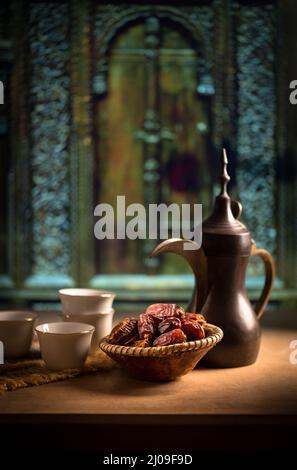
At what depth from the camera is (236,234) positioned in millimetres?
1436

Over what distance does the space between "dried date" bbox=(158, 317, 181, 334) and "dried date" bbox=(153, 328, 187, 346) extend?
0.01 metres

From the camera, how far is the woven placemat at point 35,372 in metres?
1.23

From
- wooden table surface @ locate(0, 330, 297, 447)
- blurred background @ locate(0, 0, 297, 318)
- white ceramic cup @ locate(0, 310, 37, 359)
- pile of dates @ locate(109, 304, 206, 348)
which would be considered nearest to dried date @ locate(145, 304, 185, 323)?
pile of dates @ locate(109, 304, 206, 348)

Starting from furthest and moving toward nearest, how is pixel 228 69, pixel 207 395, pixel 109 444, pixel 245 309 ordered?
pixel 228 69 → pixel 245 309 → pixel 207 395 → pixel 109 444

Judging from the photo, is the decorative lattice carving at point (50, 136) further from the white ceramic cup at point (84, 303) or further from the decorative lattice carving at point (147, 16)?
the white ceramic cup at point (84, 303)

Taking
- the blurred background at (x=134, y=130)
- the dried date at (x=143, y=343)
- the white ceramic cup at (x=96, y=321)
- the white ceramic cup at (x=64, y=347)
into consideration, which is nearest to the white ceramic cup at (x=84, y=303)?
the white ceramic cup at (x=96, y=321)

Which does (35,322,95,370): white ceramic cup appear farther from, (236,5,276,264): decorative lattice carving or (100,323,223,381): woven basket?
(236,5,276,264): decorative lattice carving

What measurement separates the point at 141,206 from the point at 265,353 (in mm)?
1959

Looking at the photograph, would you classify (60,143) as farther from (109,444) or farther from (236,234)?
(109,444)

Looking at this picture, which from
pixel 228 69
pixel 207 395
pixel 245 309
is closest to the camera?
pixel 207 395

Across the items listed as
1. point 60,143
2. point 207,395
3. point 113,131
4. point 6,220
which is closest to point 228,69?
point 113,131

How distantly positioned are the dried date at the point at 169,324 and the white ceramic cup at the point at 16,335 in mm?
293

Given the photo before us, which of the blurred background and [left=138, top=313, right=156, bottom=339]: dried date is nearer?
[left=138, top=313, right=156, bottom=339]: dried date

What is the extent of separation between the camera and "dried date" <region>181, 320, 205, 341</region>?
4.10ft
